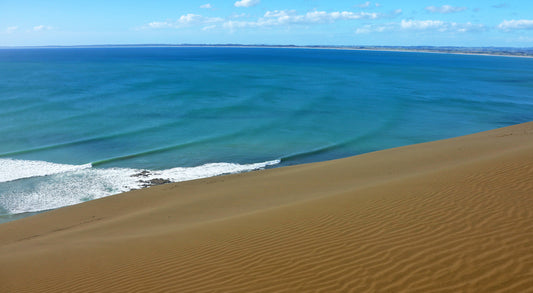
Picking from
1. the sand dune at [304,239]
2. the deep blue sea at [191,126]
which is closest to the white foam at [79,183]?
the deep blue sea at [191,126]

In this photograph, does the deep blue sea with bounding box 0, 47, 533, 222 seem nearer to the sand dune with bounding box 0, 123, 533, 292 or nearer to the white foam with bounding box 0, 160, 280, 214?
the white foam with bounding box 0, 160, 280, 214

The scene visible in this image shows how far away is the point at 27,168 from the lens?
65.3 feet

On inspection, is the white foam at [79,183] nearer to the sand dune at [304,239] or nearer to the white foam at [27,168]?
the white foam at [27,168]

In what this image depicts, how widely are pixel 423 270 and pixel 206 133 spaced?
2276 cm

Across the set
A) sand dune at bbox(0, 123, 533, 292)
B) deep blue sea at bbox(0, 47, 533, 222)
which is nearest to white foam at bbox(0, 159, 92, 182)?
deep blue sea at bbox(0, 47, 533, 222)

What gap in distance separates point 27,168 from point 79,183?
14.5 feet

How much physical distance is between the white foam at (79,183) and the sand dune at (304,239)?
1893 mm

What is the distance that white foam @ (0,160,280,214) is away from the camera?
16.0 metres

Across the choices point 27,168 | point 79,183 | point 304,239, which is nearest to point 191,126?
point 27,168

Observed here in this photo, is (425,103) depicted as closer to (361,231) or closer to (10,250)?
(361,231)

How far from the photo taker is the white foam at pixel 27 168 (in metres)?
18.8

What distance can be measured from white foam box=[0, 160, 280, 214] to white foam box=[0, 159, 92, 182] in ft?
0.19

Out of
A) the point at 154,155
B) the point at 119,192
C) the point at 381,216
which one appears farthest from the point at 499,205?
the point at 154,155

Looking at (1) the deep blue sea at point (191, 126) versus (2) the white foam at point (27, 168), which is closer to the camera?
(2) the white foam at point (27, 168)
